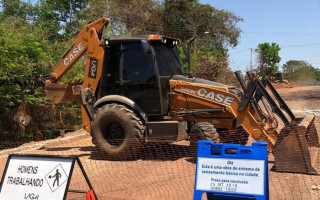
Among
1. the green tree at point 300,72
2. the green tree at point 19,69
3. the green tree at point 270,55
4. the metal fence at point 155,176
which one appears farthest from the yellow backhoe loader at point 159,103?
the green tree at point 300,72

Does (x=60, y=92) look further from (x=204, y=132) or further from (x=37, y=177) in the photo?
(x=37, y=177)

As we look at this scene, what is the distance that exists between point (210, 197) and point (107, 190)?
7.71 ft

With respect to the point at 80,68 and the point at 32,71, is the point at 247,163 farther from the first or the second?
the point at 80,68

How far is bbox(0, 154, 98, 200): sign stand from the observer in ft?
12.2

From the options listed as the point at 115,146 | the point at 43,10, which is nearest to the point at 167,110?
the point at 115,146

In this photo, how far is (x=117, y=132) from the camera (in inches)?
313

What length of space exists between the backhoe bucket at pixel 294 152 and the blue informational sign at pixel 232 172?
273cm

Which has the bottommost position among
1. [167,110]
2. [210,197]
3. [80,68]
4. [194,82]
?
[210,197]

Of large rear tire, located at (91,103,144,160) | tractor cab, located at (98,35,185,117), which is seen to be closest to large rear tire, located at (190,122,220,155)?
tractor cab, located at (98,35,185,117)

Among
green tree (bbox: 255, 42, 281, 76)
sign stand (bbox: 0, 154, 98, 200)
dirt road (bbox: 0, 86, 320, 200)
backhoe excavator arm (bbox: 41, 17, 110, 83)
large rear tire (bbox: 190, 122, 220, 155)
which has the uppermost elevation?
green tree (bbox: 255, 42, 281, 76)

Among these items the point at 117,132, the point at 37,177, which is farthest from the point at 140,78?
the point at 37,177

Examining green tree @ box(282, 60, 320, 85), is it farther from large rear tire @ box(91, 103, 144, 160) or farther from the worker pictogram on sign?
the worker pictogram on sign

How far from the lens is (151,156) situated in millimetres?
7844

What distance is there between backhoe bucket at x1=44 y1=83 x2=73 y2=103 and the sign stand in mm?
4853
